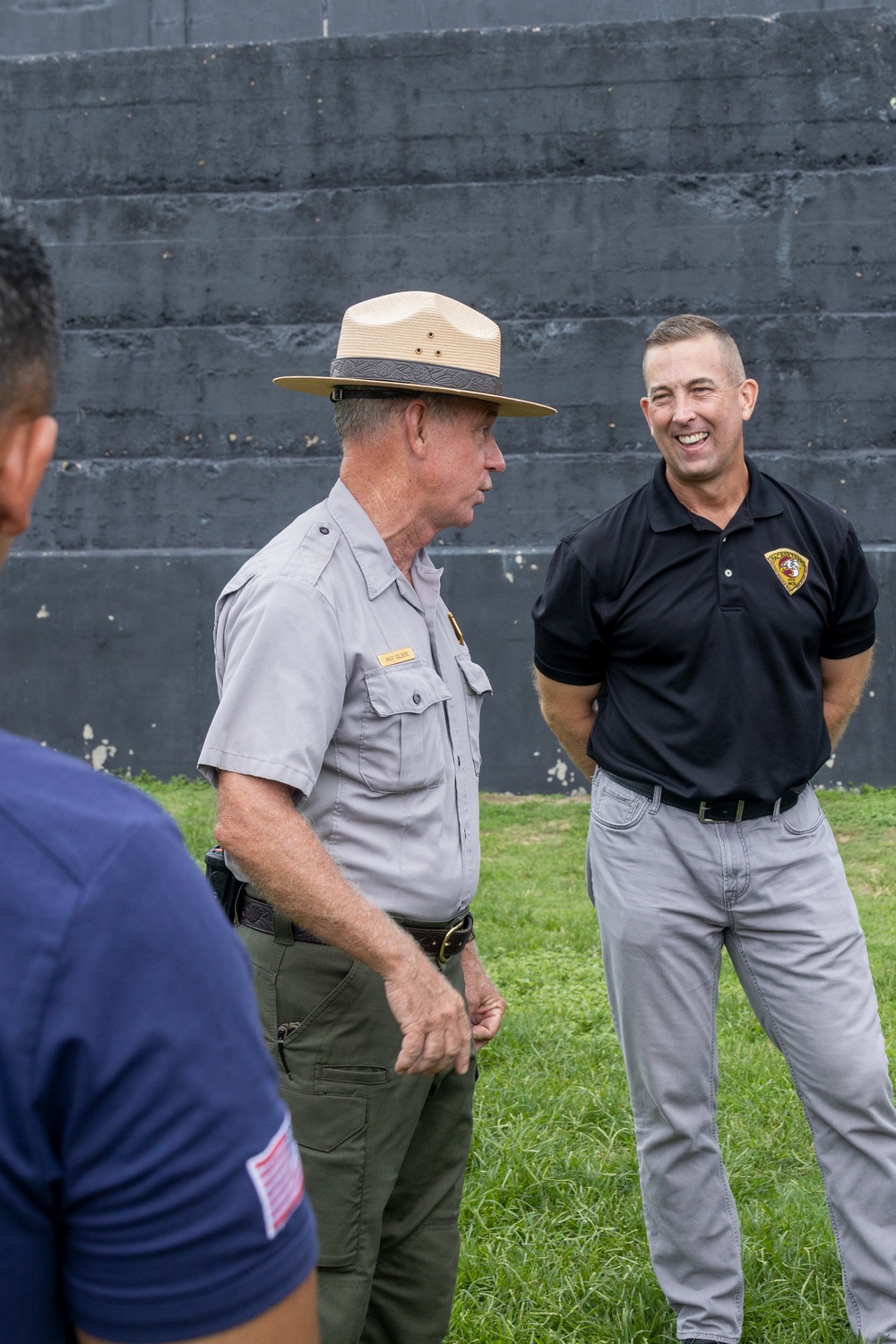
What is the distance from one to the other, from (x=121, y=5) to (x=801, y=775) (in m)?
8.76

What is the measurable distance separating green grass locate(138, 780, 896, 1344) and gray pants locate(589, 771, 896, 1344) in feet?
0.69

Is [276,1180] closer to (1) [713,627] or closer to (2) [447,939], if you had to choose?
(2) [447,939]

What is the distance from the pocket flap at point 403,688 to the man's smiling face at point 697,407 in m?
1.06

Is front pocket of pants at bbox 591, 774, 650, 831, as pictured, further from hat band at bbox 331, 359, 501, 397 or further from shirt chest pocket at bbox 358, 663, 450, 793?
hat band at bbox 331, 359, 501, 397

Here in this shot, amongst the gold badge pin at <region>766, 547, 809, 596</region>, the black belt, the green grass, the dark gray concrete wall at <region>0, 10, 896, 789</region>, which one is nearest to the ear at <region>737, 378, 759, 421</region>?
the gold badge pin at <region>766, 547, 809, 596</region>

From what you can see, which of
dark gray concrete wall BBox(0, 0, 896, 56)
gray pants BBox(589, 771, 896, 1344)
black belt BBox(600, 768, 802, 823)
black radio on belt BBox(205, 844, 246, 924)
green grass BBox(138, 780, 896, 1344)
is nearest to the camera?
black radio on belt BBox(205, 844, 246, 924)

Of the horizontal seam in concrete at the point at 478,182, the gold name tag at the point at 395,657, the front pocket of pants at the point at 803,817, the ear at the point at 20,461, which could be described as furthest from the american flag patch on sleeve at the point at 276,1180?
the horizontal seam in concrete at the point at 478,182

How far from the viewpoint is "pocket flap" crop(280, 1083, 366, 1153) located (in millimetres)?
2383

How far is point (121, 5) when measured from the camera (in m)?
9.73

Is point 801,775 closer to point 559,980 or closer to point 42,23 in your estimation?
point 559,980

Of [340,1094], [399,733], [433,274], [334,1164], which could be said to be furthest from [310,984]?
[433,274]

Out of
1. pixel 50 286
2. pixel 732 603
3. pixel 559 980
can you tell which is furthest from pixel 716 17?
pixel 50 286

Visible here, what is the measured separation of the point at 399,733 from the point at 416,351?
29.5 inches

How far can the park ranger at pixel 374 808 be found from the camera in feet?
7.38
